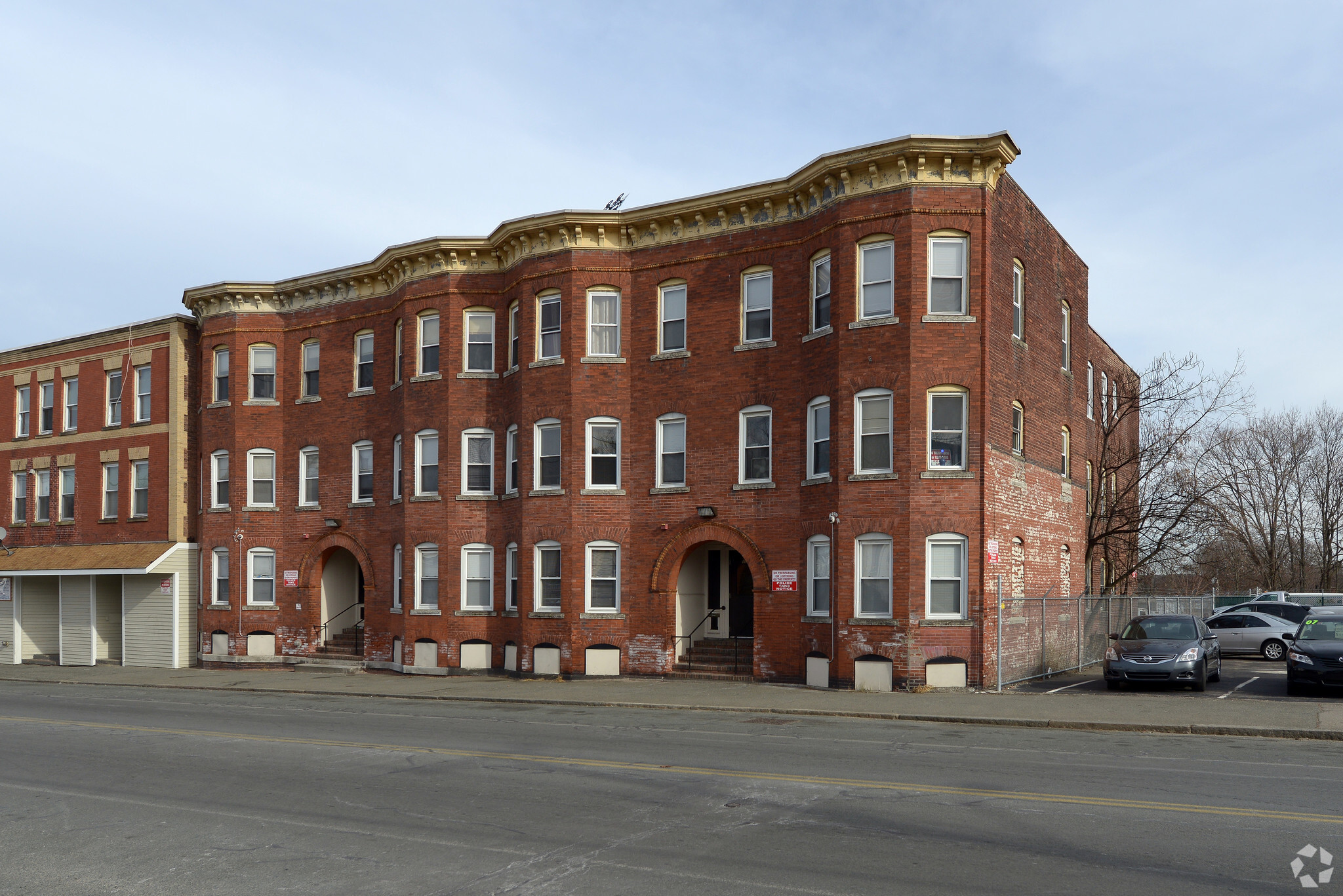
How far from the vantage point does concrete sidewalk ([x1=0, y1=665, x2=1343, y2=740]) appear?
1570 centimetres

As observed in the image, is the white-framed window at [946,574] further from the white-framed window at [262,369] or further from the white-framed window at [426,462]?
the white-framed window at [262,369]

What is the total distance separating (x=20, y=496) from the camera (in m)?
38.1

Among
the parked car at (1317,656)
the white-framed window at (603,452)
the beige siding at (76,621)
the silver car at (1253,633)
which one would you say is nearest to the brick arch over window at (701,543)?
the white-framed window at (603,452)

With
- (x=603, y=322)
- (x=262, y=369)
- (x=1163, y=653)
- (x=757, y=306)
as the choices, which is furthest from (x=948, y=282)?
(x=262, y=369)

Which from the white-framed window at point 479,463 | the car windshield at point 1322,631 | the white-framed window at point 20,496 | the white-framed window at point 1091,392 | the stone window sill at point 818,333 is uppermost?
the stone window sill at point 818,333

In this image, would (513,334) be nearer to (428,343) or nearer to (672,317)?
(428,343)

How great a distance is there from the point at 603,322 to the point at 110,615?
71.8 ft

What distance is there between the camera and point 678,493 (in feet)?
81.5

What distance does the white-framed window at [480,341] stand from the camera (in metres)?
28.1

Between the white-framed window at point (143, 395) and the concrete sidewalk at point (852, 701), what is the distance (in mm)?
9391

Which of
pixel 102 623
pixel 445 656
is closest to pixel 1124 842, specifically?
pixel 445 656

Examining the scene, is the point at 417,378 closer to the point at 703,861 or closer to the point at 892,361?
the point at 892,361

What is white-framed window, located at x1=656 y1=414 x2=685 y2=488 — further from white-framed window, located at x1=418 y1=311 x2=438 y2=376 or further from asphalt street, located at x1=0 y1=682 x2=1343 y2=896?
asphalt street, located at x1=0 y1=682 x2=1343 y2=896

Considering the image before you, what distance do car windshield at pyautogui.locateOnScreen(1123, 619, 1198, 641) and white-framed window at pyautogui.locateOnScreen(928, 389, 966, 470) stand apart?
4746mm
